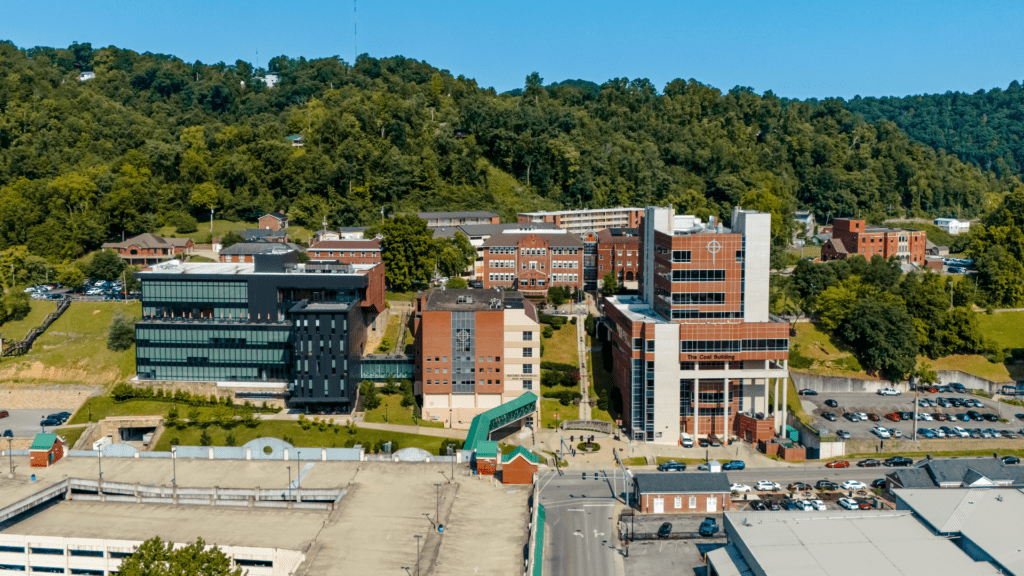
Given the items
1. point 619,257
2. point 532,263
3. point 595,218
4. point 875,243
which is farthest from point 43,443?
point 875,243

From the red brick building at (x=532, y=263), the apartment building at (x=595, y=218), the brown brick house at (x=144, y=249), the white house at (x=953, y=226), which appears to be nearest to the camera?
the red brick building at (x=532, y=263)

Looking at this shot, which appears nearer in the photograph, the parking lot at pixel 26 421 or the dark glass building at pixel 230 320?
the parking lot at pixel 26 421

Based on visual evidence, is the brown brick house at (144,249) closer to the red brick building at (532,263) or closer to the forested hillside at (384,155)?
the forested hillside at (384,155)

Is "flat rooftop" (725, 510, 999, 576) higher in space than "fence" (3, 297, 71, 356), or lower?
lower

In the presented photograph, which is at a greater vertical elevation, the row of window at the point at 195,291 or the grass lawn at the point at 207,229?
the grass lawn at the point at 207,229

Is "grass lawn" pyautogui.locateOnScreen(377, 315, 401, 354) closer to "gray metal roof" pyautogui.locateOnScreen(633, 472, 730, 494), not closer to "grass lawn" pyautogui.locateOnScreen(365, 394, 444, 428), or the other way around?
"grass lawn" pyautogui.locateOnScreen(365, 394, 444, 428)

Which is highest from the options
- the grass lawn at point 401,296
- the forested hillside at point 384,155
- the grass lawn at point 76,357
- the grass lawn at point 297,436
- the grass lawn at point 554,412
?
the forested hillside at point 384,155

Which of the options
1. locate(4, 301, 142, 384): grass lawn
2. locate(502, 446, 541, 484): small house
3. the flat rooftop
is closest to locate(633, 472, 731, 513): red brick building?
the flat rooftop

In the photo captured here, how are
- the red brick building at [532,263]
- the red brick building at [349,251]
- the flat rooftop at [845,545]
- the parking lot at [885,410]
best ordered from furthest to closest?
the red brick building at [532,263]
the red brick building at [349,251]
the parking lot at [885,410]
the flat rooftop at [845,545]

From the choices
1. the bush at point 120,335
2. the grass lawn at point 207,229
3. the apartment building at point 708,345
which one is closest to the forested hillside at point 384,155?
the grass lawn at point 207,229
